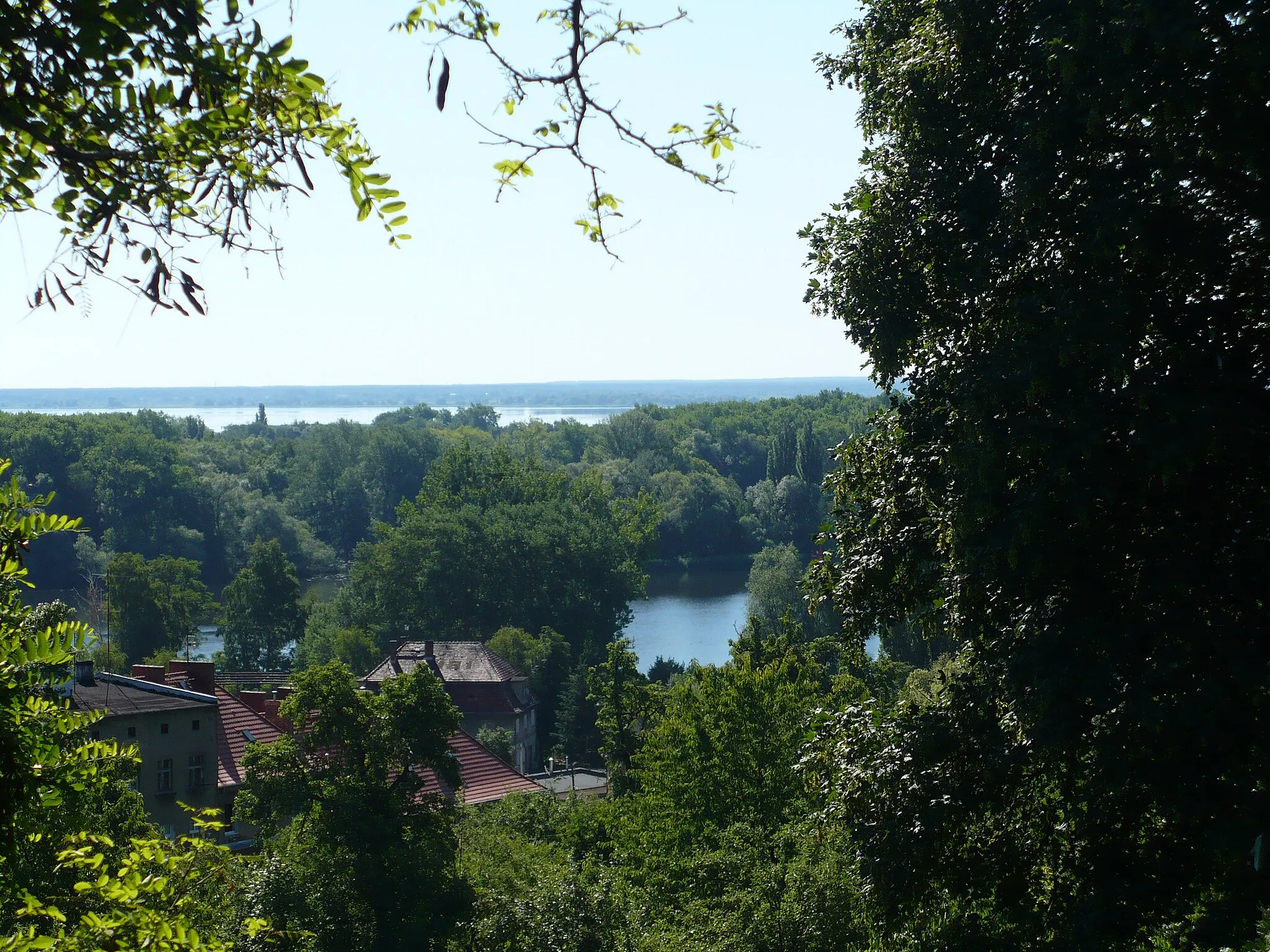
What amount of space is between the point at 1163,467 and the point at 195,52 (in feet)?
18.5

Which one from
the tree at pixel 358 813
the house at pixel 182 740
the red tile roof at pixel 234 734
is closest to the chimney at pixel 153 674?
the house at pixel 182 740

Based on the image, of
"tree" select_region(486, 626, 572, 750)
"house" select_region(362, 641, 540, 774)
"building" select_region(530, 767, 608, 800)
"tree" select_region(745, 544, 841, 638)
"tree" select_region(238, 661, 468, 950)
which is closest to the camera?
"tree" select_region(238, 661, 468, 950)

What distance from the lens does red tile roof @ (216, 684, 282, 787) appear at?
26.5 meters

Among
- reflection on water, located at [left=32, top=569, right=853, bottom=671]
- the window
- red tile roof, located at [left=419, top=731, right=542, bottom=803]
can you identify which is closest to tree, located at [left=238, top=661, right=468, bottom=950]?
the window

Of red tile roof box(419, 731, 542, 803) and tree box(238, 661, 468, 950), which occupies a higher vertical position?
tree box(238, 661, 468, 950)

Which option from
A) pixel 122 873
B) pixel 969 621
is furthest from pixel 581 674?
pixel 122 873

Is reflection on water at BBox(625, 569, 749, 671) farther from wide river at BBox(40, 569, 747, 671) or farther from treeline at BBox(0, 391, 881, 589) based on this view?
treeline at BBox(0, 391, 881, 589)

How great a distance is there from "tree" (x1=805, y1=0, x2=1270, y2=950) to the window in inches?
834

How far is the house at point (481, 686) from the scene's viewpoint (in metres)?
41.1

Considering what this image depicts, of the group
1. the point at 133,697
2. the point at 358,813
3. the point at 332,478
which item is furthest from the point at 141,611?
the point at 332,478

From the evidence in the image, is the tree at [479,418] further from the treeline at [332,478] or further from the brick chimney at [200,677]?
the brick chimney at [200,677]

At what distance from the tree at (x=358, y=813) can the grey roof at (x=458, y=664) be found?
24638 mm

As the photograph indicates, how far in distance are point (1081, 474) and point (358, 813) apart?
11907 mm

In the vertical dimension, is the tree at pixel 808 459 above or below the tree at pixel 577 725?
above
